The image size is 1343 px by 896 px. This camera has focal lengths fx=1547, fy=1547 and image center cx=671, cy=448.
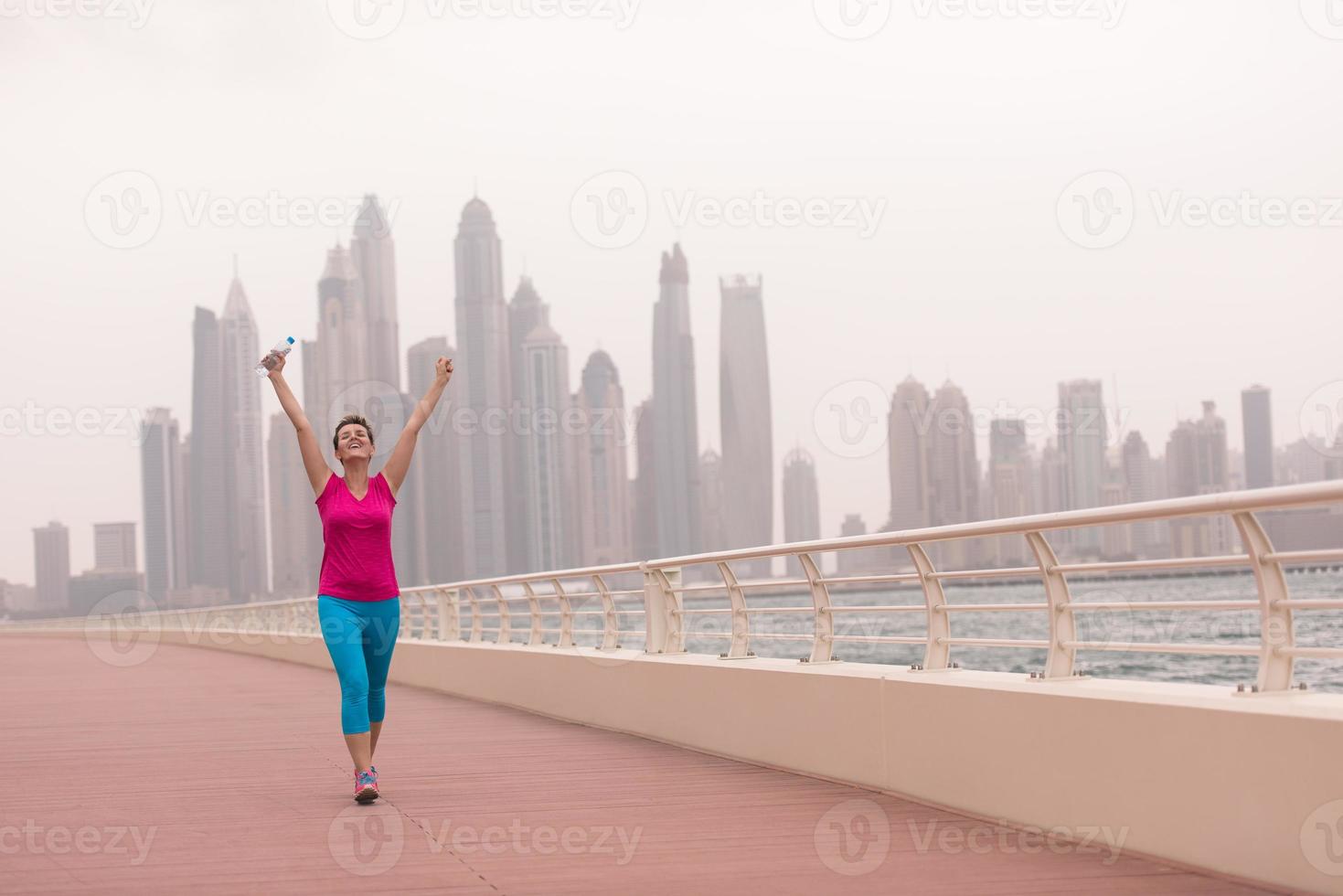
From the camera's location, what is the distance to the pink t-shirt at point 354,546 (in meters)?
8.03

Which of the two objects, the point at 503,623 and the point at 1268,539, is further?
the point at 503,623

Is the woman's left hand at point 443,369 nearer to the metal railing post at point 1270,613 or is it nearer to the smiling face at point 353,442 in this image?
the smiling face at point 353,442

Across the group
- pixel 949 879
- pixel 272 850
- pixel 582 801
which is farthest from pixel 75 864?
pixel 949 879

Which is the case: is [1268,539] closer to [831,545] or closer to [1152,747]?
[1152,747]

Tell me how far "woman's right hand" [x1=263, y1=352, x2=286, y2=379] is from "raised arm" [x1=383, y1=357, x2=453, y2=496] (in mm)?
755

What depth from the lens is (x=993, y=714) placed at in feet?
21.9

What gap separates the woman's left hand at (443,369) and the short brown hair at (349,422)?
456 millimetres

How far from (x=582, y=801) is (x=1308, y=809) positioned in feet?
13.0

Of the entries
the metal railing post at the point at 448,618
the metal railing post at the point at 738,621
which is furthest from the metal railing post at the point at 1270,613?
the metal railing post at the point at 448,618

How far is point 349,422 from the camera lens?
27.3 feet

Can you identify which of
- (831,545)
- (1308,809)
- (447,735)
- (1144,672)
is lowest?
(1144,672)

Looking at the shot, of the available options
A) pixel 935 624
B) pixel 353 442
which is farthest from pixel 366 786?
pixel 935 624

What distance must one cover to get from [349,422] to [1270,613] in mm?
4887

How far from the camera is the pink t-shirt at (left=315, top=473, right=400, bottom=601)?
8.03 meters
